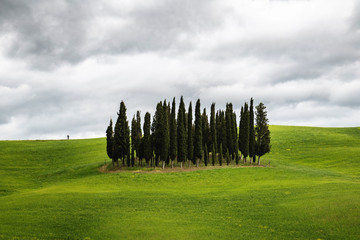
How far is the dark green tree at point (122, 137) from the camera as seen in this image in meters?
68.0

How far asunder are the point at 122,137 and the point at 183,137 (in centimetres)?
1486

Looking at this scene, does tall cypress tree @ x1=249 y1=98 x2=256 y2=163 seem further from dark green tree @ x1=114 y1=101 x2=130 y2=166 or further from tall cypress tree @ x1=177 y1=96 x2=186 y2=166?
dark green tree @ x1=114 y1=101 x2=130 y2=166

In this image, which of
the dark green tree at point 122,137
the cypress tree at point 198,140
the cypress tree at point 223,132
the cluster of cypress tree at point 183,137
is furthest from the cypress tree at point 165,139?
the cypress tree at point 223,132

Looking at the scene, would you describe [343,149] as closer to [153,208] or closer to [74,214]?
[153,208]

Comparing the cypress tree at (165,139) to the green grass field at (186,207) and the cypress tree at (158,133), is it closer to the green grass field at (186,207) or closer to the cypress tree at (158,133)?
the cypress tree at (158,133)

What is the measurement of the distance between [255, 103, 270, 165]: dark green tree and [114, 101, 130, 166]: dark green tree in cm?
3282

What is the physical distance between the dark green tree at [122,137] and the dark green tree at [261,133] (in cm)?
3282

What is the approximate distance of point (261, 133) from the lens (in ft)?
241

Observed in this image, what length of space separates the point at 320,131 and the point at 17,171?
11195cm

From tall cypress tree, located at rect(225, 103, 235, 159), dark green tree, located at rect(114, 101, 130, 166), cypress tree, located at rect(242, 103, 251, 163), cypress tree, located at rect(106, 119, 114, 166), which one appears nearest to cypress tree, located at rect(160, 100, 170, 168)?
dark green tree, located at rect(114, 101, 130, 166)

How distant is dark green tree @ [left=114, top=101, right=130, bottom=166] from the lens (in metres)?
68.0

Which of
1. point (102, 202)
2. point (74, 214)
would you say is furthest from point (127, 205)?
point (74, 214)

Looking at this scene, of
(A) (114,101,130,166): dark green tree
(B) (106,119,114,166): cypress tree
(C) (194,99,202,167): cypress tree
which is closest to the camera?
(A) (114,101,130,166): dark green tree

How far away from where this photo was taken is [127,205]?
3422 centimetres
